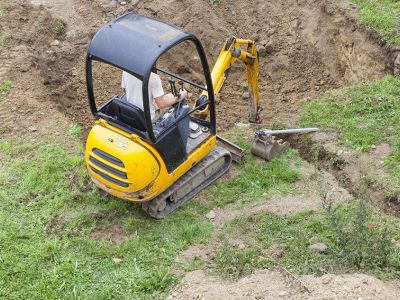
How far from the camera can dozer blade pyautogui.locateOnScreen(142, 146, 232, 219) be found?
8195 millimetres

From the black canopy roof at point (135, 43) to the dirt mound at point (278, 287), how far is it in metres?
2.44

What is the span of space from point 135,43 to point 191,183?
224 cm

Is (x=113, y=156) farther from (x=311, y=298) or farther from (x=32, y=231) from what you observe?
(x=311, y=298)

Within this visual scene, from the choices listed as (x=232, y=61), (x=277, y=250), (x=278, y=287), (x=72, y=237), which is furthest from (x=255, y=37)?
(x=278, y=287)

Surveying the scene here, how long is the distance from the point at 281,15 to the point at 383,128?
4.12 meters

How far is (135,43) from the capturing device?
23.9 ft

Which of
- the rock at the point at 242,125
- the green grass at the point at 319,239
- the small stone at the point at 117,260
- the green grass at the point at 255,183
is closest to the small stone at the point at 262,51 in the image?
the rock at the point at 242,125

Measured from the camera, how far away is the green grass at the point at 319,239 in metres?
6.83

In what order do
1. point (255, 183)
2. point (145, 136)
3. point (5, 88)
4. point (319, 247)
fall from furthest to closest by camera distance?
point (5, 88) → point (255, 183) → point (145, 136) → point (319, 247)

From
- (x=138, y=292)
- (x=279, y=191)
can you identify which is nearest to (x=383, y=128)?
(x=279, y=191)

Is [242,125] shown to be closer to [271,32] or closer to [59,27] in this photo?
[271,32]

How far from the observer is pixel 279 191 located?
8.56 m

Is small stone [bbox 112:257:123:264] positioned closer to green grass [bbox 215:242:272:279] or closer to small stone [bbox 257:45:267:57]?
green grass [bbox 215:242:272:279]

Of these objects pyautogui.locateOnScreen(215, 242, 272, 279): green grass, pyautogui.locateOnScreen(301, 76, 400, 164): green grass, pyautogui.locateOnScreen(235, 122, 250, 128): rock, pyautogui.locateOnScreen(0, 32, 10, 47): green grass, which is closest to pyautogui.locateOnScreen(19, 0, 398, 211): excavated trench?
pyautogui.locateOnScreen(235, 122, 250, 128): rock
